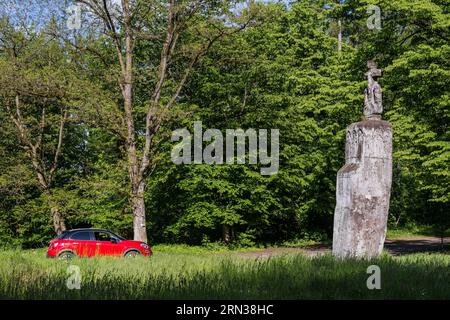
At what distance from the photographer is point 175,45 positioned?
81.6ft

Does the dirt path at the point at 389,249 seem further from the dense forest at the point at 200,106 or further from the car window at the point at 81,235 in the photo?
the car window at the point at 81,235

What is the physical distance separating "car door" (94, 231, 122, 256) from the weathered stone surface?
926 cm

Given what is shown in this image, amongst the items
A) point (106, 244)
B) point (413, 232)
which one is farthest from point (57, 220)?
point (413, 232)

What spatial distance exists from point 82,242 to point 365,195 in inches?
432

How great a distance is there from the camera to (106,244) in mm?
19188

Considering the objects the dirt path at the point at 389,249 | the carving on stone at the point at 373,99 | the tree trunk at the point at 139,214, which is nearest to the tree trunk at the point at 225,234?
the dirt path at the point at 389,249

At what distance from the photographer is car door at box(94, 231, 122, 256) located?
62.4 ft

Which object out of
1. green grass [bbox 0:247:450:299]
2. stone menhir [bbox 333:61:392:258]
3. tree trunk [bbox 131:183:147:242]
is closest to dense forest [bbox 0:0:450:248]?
tree trunk [bbox 131:183:147:242]

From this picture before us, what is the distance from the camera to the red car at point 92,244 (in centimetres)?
1828

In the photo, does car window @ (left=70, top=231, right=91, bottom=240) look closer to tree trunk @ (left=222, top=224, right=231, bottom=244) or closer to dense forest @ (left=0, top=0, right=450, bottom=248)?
dense forest @ (left=0, top=0, right=450, bottom=248)

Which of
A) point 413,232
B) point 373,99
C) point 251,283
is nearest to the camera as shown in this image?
point 251,283

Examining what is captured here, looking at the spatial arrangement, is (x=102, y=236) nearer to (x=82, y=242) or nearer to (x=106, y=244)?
(x=106, y=244)

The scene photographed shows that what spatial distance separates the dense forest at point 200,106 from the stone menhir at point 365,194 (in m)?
6.77
